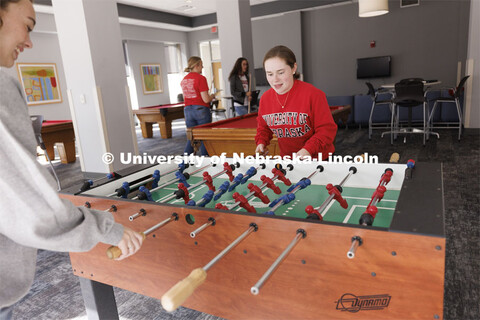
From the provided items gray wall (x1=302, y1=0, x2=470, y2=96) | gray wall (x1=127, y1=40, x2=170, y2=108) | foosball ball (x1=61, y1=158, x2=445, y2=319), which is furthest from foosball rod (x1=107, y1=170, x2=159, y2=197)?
gray wall (x1=127, y1=40, x2=170, y2=108)

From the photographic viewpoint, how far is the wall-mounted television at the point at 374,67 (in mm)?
8977

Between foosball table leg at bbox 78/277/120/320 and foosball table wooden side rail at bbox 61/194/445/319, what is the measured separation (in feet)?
0.66

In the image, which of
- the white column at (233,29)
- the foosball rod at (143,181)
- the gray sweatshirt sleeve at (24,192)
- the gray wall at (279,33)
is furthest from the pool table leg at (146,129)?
the gray sweatshirt sleeve at (24,192)

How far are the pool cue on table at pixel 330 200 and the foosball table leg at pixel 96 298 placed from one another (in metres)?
1.02

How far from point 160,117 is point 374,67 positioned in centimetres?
554

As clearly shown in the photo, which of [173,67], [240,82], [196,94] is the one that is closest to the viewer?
[196,94]

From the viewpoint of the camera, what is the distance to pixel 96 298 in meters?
1.58

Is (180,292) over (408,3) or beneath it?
beneath

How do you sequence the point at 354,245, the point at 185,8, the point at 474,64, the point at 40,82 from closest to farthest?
the point at 354,245, the point at 474,64, the point at 40,82, the point at 185,8

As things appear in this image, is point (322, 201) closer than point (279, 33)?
Yes

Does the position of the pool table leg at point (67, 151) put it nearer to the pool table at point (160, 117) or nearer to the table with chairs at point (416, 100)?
the pool table at point (160, 117)

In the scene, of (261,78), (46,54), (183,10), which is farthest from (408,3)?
(46,54)

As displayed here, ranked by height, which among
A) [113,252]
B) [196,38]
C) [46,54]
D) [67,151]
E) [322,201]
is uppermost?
[196,38]

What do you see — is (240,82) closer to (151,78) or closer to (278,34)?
(278,34)
